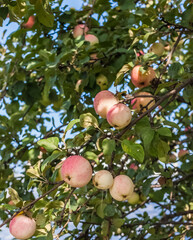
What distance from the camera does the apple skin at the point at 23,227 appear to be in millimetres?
1179

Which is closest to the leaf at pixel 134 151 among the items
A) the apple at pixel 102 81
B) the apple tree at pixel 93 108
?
the apple tree at pixel 93 108

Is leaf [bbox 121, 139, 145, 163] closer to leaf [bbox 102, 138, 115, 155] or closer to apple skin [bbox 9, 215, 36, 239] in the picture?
leaf [bbox 102, 138, 115, 155]

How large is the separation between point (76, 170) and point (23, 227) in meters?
0.36

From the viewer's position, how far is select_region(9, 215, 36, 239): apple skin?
118cm

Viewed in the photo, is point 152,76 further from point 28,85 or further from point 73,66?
point 28,85

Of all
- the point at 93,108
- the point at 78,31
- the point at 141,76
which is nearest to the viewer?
the point at 141,76

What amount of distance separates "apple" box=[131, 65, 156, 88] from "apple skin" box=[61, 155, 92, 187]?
23.2 inches

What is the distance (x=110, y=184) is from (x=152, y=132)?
28 centimetres

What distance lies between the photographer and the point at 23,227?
118 centimetres

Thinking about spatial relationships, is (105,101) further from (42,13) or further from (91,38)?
(91,38)

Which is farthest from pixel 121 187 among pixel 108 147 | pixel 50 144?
pixel 50 144

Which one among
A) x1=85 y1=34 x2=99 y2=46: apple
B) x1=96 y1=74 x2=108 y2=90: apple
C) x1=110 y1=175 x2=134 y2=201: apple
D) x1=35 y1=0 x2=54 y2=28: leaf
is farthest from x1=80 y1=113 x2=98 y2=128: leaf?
x1=85 y1=34 x2=99 y2=46: apple

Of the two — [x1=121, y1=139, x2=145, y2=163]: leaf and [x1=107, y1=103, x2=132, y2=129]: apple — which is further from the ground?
[x1=107, y1=103, x2=132, y2=129]: apple

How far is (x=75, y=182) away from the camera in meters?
1.09
